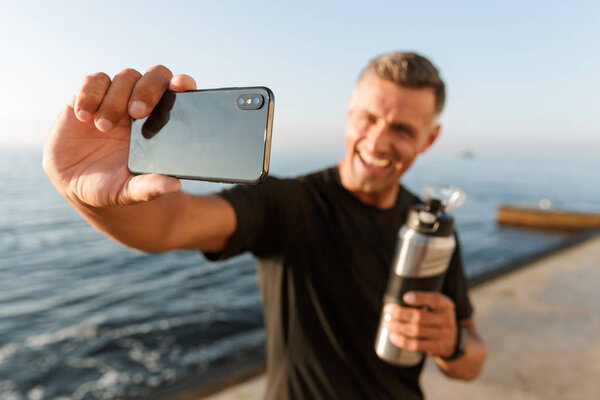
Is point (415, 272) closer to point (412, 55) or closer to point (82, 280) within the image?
point (412, 55)

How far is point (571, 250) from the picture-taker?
9.92m

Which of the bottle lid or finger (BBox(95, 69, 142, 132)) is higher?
finger (BBox(95, 69, 142, 132))

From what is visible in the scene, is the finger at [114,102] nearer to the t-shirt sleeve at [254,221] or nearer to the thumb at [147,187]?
the thumb at [147,187]

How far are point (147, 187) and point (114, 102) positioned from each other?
0.80 ft

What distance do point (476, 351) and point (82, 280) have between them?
69.1 feet

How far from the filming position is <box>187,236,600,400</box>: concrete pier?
386 cm

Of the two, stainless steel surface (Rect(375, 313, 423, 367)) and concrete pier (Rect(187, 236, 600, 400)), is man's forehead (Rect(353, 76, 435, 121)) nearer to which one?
stainless steel surface (Rect(375, 313, 423, 367))

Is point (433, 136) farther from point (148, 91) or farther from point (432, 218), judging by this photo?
point (148, 91)

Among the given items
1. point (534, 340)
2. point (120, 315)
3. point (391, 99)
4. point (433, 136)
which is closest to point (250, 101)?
point (391, 99)

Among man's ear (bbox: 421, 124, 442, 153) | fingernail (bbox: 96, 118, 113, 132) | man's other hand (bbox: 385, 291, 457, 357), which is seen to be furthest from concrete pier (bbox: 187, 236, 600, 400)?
fingernail (bbox: 96, 118, 113, 132)

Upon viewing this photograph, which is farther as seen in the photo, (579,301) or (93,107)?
(579,301)

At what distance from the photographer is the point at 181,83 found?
3.37 ft

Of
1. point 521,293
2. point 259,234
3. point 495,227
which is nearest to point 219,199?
point 259,234

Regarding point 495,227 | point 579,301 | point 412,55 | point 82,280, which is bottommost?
point 495,227
